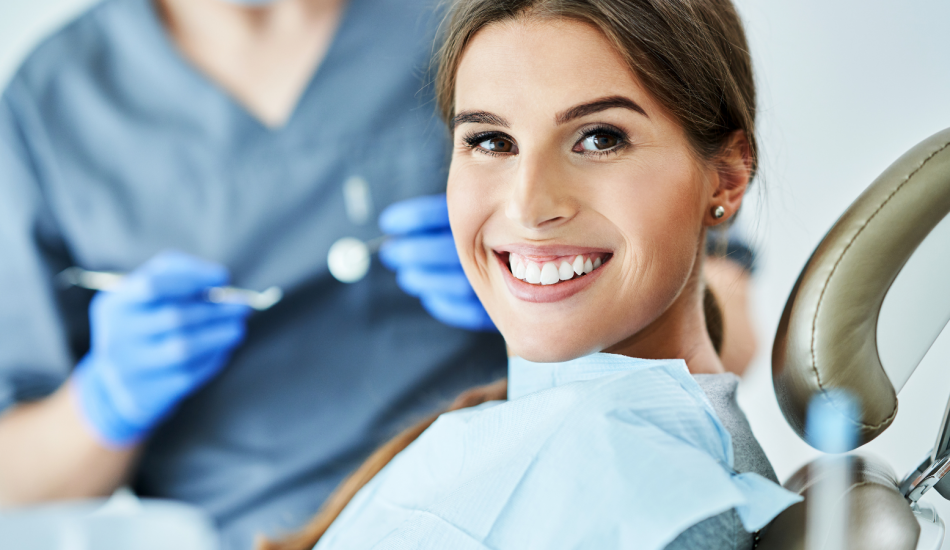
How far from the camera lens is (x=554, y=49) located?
47cm

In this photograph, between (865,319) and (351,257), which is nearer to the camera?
(865,319)

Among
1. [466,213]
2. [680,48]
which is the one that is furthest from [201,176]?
[680,48]

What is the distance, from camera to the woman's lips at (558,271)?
19.1 inches

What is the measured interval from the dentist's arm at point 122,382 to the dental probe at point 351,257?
15cm

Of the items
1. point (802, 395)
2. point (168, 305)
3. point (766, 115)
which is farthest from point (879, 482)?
point (168, 305)

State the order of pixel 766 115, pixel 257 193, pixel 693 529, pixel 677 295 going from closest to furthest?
pixel 693 529
pixel 677 295
pixel 766 115
pixel 257 193

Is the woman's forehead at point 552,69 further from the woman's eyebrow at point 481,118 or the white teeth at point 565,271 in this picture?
the white teeth at point 565,271

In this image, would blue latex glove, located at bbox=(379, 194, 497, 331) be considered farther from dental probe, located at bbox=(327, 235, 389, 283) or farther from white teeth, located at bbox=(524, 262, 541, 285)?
white teeth, located at bbox=(524, 262, 541, 285)

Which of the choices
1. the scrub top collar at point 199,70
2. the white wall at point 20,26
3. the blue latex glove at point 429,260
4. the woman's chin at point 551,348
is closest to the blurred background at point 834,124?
the woman's chin at point 551,348

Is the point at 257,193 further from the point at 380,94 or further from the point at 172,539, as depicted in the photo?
the point at 172,539

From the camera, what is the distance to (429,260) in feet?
3.33

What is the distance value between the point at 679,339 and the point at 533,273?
132mm

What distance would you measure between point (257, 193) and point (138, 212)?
181mm

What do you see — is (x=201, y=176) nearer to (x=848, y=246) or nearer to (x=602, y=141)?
(x=602, y=141)
